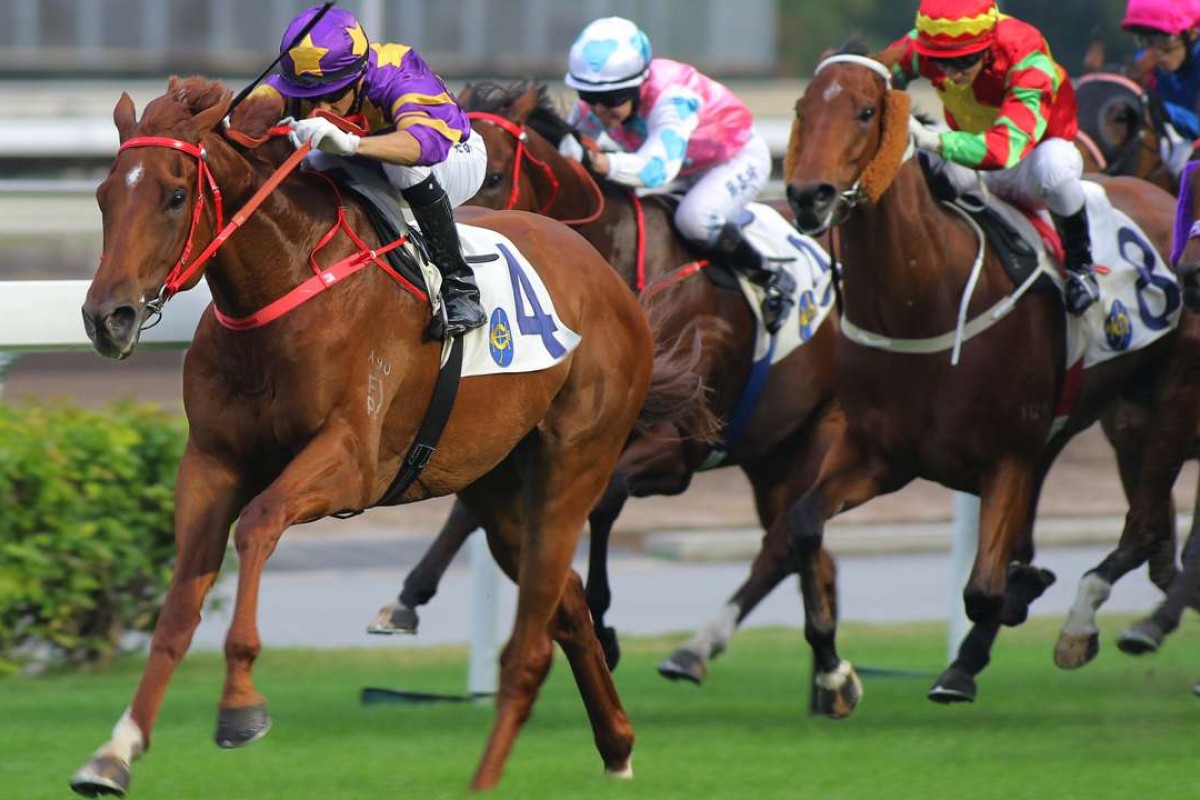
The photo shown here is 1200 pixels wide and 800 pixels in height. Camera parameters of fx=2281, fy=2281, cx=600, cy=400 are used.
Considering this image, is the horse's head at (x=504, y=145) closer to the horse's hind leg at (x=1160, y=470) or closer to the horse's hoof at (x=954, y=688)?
the horse's hoof at (x=954, y=688)

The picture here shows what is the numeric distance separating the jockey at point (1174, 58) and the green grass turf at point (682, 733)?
1811mm

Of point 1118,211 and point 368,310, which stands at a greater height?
point 368,310

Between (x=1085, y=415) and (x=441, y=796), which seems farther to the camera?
(x=1085, y=415)

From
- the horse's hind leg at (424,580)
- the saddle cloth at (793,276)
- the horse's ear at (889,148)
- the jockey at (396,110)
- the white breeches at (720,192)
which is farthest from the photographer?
the saddle cloth at (793,276)

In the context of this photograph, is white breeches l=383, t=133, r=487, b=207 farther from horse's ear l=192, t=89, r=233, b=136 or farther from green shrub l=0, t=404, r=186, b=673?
green shrub l=0, t=404, r=186, b=673

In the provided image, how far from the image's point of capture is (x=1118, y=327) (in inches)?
273

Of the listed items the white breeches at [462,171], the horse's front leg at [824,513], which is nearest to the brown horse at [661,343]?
the horse's front leg at [824,513]

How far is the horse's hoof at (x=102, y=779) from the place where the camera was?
4.44 metres

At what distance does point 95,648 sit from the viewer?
751cm

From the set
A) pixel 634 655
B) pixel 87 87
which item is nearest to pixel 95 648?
pixel 634 655

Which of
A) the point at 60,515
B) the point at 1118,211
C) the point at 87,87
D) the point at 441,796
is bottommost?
the point at 87,87

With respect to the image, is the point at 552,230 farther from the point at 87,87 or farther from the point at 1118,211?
the point at 87,87

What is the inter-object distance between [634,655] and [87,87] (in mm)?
7637

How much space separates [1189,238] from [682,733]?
1.99 meters
